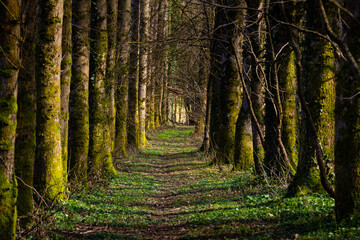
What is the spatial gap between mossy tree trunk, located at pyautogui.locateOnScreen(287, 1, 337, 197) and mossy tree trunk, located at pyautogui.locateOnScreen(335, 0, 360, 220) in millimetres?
1635

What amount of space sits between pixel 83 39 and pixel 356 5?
8.48 m

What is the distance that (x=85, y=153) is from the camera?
12.1 metres

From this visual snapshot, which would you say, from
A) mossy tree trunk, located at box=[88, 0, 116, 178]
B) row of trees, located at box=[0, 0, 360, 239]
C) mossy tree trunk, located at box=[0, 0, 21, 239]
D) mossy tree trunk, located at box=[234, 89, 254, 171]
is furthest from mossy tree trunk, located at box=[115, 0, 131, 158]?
mossy tree trunk, located at box=[0, 0, 21, 239]

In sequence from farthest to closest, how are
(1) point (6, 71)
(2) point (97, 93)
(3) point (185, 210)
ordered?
(2) point (97, 93) < (3) point (185, 210) < (1) point (6, 71)

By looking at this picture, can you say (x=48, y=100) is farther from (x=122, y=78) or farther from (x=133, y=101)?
(x=133, y=101)

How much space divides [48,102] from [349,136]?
19.7ft

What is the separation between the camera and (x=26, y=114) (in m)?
6.74

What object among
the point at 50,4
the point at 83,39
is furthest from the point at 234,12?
the point at 50,4

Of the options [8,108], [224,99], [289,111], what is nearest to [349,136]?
[8,108]

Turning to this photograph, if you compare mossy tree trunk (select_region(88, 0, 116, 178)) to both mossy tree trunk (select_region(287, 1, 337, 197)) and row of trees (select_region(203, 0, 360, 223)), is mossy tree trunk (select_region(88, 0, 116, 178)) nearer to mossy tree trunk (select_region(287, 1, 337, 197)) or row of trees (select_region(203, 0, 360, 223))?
row of trees (select_region(203, 0, 360, 223))

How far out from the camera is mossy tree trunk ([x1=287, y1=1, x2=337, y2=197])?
7.75 meters

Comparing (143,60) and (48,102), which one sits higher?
(143,60)

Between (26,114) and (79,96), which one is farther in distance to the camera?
(79,96)

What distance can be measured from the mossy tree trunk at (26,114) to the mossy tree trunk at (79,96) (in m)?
4.82
